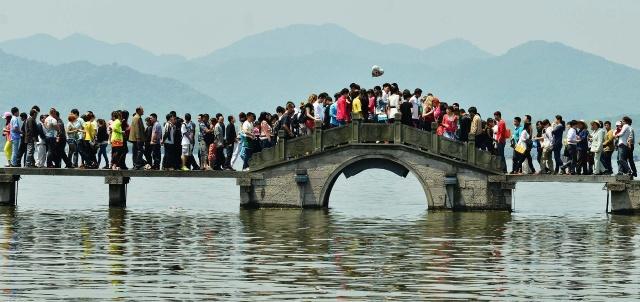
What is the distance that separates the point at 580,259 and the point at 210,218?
15559mm

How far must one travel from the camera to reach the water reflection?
2541cm

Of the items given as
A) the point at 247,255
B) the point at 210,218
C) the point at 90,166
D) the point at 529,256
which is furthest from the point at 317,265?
the point at 90,166

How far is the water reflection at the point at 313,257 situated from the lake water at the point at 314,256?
0.04 meters

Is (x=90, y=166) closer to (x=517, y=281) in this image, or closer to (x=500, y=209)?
(x=500, y=209)

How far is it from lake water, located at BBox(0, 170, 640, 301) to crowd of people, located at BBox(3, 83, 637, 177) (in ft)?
5.95

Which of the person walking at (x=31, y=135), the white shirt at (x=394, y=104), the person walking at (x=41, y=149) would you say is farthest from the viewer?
the person walking at (x=41, y=149)

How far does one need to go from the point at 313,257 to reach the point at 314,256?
22cm

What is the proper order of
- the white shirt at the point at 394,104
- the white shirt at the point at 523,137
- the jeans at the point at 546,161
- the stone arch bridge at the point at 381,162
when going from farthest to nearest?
the white shirt at the point at 523,137 → the jeans at the point at 546,161 → the stone arch bridge at the point at 381,162 → the white shirt at the point at 394,104

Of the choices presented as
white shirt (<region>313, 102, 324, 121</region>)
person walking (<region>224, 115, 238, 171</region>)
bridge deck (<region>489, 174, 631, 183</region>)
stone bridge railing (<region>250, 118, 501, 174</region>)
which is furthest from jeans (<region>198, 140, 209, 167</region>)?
bridge deck (<region>489, 174, 631, 183</region>)

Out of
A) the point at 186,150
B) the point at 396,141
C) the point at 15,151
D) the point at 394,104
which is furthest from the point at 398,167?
the point at 15,151

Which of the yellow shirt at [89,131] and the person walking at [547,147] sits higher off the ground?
the yellow shirt at [89,131]

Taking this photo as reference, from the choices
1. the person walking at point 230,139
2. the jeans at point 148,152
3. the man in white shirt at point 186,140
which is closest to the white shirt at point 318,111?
the person walking at point 230,139

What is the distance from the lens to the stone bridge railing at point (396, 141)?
4422 cm

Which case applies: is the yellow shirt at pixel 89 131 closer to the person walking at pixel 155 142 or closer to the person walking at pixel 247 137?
the person walking at pixel 155 142
